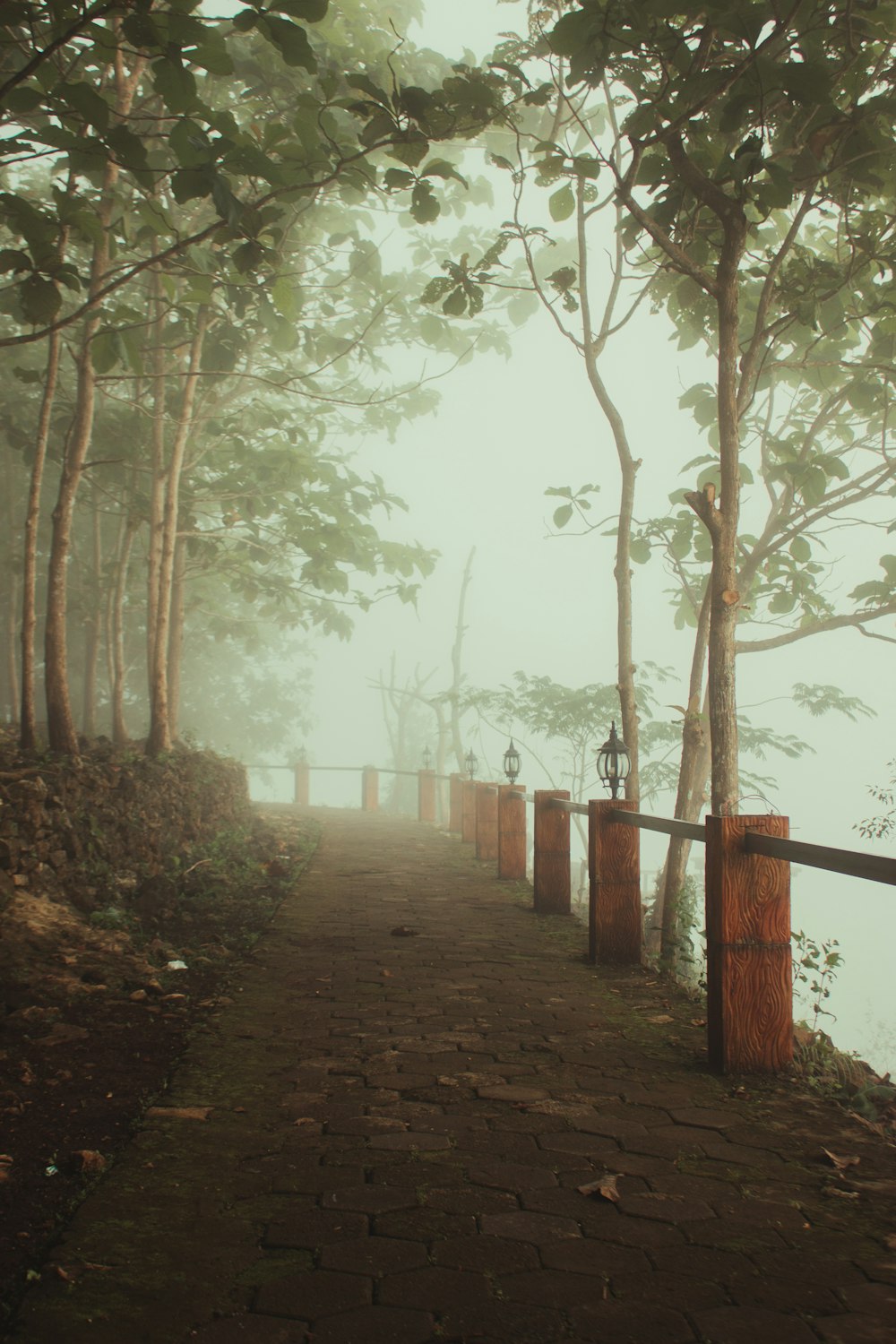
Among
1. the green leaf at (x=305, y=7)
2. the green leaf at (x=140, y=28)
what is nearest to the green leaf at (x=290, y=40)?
the green leaf at (x=305, y=7)

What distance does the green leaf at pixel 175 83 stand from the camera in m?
3.74

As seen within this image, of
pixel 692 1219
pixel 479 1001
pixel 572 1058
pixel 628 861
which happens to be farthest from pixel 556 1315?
pixel 628 861

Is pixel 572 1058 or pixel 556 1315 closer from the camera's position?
pixel 556 1315

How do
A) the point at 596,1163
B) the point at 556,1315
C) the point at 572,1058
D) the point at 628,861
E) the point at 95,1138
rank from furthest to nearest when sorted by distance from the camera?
the point at 628,861 < the point at 572,1058 < the point at 95,1138 < the point at 596,1163 < the point at 556,1315

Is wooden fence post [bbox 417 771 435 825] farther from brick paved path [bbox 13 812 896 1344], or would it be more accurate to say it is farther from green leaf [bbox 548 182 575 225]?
brick paved path [bbox 13 812 896 1344]

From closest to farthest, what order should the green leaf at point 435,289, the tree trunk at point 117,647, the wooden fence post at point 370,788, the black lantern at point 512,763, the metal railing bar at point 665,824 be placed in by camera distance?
1. the metal railing bar at point 665,824
2. the green leaf at point 435,289
3. the black lantern at point 512,763
4. the tree trunk at point 117,647
5. the wooden fence post at point 370,788

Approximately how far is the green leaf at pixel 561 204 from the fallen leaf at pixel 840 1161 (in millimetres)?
5460

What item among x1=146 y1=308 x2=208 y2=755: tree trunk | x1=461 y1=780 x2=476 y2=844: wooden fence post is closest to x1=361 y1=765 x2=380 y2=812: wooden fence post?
x1=461 y1=780 x2=476 y2=844: wooden fence post

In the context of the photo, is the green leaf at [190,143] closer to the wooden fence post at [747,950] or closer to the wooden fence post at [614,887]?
the wooden fence post at [747,950]

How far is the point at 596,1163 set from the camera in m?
2.76

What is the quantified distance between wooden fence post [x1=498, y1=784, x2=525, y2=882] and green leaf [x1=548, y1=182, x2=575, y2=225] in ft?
16.9

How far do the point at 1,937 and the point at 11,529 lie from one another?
961 centimetres

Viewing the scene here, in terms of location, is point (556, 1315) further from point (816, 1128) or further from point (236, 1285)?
point (816, 1128)

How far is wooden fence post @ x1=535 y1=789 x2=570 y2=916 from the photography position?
24.0 ft
